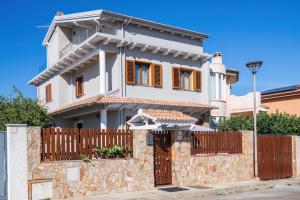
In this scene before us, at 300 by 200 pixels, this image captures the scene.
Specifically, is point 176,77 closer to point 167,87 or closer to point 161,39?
point 167,87

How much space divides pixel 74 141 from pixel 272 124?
1598 centimetres

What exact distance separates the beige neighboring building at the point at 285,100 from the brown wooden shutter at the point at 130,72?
675 inches

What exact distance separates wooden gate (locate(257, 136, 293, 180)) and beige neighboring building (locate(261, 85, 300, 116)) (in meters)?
14.0

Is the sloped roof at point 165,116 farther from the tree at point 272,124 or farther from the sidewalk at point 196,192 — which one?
the tree at point 272,124

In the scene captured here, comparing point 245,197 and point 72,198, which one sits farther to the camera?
point 245,197

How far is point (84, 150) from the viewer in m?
13.1

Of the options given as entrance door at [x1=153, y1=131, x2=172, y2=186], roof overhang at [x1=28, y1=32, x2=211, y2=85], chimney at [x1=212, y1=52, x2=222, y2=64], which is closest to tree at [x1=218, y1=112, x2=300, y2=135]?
roof overhang at [x1=28, y1=32, x2=211, y2=85]

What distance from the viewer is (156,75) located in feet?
74.9

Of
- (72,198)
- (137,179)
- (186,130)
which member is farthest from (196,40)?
(72,198)

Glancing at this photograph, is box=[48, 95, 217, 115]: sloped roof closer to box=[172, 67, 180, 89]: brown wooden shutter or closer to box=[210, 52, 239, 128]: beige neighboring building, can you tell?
box=[172, 67, 180, 89]: brown wooden shutter

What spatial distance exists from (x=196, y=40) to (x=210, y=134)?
33.3 feet

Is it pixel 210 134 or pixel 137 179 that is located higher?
pixel 210 134

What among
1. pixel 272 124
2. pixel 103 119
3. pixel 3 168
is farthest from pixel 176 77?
pixel 3 168

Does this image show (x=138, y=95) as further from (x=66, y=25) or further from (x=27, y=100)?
(x=66, y=25)
